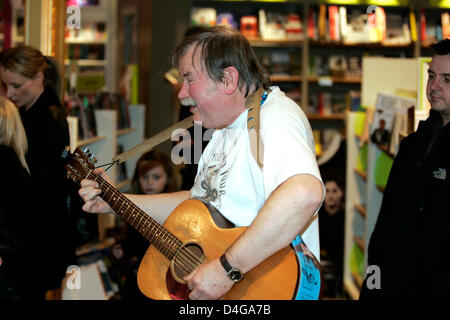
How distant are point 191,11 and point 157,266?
602cm

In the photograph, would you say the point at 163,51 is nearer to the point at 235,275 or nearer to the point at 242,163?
the point at 242,163

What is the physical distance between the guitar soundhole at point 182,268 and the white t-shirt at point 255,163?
0.48ft

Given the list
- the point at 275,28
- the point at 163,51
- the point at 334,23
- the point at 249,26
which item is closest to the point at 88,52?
the point at 163,51

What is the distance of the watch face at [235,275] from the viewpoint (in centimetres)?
152

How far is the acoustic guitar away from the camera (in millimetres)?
1622

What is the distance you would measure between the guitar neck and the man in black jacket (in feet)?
2.97

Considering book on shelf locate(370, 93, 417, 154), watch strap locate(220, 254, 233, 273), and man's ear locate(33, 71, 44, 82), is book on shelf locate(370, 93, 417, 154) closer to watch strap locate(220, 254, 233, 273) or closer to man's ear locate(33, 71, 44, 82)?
man's ear locate(33, 71, 44, 82)

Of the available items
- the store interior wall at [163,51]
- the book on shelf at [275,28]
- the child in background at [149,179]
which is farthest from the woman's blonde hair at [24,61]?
the book on shelf at [275,28]

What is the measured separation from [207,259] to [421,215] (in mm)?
945

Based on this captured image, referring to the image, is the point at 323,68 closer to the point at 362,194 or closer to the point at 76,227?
the point at 362,194

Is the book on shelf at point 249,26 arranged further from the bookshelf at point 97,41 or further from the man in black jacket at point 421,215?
the man in black jacket at point 421,215

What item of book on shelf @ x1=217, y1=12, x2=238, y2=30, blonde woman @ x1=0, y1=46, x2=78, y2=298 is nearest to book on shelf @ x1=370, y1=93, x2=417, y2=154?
blonde woman @ x1=0, y1=46, x2=78, y2=298

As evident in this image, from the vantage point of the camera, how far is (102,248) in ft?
13.5

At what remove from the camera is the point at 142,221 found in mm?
1901
